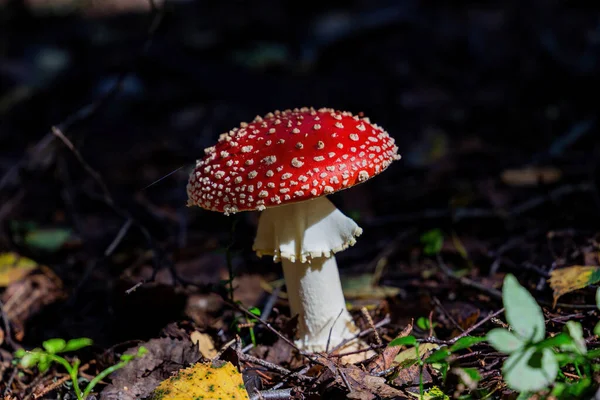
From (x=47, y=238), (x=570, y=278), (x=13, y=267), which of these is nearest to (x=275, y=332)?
(x=570, y=278)

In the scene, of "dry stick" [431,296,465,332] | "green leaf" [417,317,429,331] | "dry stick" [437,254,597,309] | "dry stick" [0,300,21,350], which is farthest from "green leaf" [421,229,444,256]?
"dry stick" [0,300,21,350]

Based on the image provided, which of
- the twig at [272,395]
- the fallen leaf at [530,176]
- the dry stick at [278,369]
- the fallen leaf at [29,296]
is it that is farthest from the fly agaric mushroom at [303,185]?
the fallen leaf at [530,176]

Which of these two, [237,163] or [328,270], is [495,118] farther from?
[237,163]

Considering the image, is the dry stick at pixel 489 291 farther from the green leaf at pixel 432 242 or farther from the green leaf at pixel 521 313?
the green leaf at pixel 521 313

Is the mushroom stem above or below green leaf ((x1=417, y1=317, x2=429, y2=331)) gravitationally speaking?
above

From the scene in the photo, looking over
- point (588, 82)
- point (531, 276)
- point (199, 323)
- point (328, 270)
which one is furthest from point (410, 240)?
point (588, 82)

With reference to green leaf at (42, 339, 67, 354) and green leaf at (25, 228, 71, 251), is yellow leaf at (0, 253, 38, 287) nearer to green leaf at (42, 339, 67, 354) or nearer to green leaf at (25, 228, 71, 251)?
green leaf at (25, 228, 71, 251)
